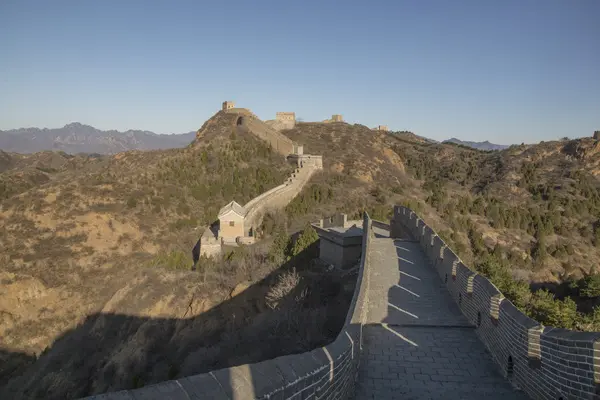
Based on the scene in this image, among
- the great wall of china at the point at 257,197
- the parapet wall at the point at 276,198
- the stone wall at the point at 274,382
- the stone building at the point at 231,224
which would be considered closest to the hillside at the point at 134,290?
the great wall of china at the point at 257,197

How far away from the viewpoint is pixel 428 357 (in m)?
7.26

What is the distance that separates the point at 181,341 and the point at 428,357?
16.5 meters

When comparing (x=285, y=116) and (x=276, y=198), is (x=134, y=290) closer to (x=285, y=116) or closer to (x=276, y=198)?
(x=276, y=198)

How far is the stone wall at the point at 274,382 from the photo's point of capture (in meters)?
2.99

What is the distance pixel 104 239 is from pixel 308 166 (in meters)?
21.5

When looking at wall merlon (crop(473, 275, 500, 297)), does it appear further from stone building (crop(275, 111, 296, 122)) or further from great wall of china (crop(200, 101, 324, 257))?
stone building (crop(275, 111, 296, 122))

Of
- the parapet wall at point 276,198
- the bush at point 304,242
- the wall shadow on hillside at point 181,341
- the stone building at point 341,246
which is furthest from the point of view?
the parapet wall at point 276,198

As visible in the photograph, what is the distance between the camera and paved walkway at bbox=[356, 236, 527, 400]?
20.4ft

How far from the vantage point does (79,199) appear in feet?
120

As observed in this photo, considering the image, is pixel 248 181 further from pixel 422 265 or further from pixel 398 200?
pixel 422 265

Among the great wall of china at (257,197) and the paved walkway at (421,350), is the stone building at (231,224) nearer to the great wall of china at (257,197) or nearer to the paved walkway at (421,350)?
the great wall of china at (257,197)

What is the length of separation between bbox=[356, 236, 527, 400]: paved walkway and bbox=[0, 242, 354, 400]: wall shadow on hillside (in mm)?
4324

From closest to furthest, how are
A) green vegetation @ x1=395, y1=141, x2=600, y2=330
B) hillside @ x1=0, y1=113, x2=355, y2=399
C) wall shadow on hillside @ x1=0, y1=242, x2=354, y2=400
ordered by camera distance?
wall shadow on hillside @ x1=0, y1=242, x2=354, y2=400, green vegetation @ x1=395, y1=141, x2=600, y2=330, hillside @ x1=0, y1=113, x2=355, y2=399

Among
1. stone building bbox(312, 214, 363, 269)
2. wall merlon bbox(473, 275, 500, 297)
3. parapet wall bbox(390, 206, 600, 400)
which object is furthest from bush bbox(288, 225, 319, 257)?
wall merlon bbox(473, 275, 500, 297)
